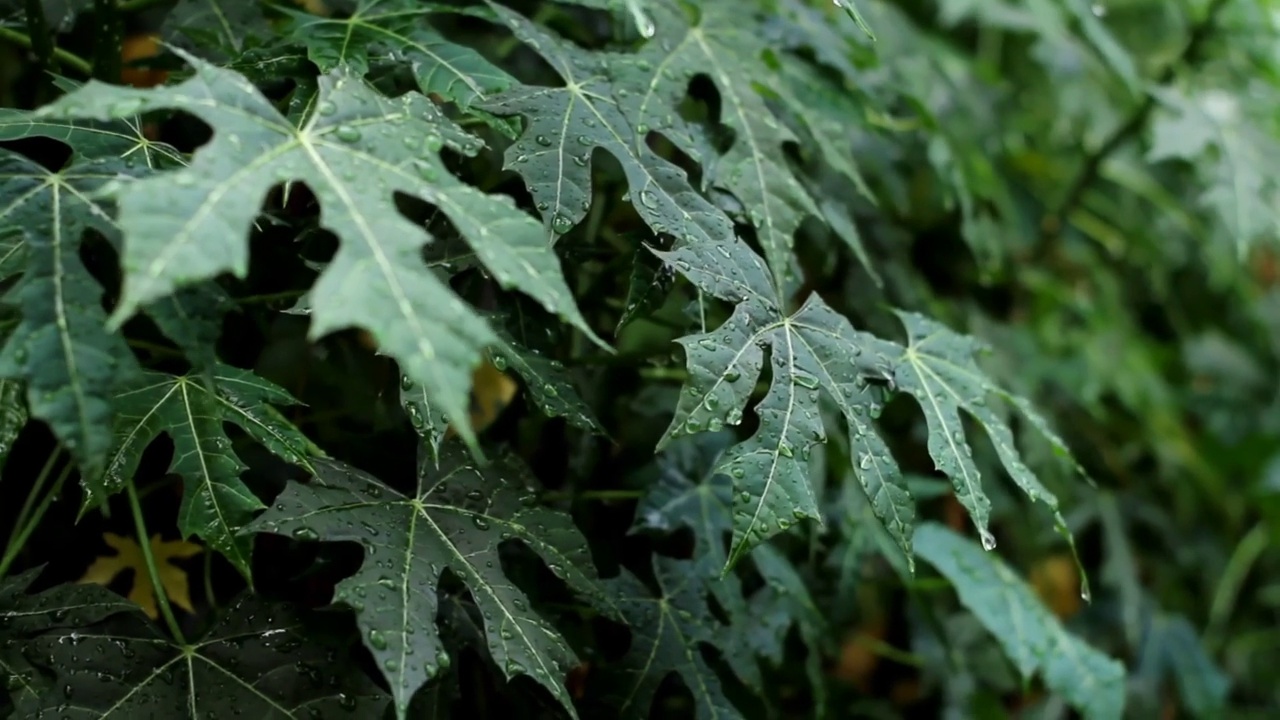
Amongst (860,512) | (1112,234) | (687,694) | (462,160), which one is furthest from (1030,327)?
(462,160)

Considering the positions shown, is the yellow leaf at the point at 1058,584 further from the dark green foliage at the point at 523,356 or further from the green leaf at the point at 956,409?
the green leaf at the point at 956,409

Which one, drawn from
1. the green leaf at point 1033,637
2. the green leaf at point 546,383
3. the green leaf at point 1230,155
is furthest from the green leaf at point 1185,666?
the green leaf at point 546,383

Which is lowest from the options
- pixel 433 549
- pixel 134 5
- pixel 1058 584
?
pixel 1058 584

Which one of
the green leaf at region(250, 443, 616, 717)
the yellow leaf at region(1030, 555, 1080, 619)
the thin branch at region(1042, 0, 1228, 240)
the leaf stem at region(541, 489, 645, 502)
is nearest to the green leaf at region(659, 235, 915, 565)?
the green leaf at region(250, 443, 616, 717)

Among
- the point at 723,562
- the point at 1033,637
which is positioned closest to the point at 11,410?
the point at 723,562

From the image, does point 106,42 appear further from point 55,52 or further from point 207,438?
point 207,438

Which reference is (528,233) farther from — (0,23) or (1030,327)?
(1030,327)
